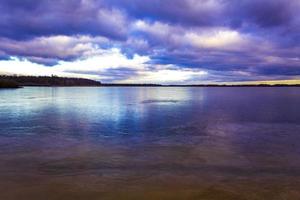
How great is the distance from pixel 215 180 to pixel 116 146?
462 cm

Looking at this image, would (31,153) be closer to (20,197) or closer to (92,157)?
(92,157)

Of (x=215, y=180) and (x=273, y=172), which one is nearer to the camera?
(x=215, y=180)

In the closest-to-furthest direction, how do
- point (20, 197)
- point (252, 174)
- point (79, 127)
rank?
point (20, 197), point (252, 174), point (79, 127)

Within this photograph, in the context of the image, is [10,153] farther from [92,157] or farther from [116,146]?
[116,146]

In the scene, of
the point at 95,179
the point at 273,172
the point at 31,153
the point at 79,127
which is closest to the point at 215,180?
the point at 273,172

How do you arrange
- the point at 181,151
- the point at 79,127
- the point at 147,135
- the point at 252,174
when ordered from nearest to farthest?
the point at 252,174 → the point at 181,151 → the point at 147,135 → the point at 79,127

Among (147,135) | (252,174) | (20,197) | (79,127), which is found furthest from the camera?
(79,127)

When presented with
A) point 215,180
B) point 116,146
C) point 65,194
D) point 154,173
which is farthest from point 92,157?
point 215,180

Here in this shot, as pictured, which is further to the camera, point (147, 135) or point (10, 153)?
point (147, 135)

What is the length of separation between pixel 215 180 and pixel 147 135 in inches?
251

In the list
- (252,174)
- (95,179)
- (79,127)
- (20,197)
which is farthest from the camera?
(79,127)

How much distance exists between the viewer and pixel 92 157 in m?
9.30

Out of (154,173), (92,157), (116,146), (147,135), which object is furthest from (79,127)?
(154,173)

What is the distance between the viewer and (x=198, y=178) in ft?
24.5
